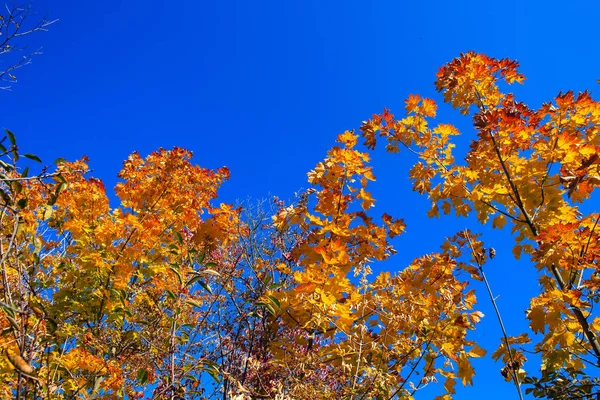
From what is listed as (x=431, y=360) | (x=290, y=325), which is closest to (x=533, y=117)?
(x=431, y=360)

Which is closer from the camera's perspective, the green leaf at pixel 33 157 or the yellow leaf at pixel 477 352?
the green leaf at pixel 33 157

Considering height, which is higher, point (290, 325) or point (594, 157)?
point (594, 157)

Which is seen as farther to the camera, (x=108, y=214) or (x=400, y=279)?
(x=108, y=214)

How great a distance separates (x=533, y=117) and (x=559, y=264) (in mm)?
1122

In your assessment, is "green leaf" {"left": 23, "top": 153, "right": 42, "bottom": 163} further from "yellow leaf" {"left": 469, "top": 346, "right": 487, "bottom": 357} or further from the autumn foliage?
"yellow leaf" {"left": 469, "top": 346, "right": 487, "bottom": 357}

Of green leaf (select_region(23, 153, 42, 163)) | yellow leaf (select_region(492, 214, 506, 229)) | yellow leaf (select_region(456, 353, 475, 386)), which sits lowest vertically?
green leaf (select_region(23, 153, 42, 163))

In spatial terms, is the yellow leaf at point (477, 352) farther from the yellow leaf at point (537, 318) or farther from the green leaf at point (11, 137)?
the green leaf at point (11, 137)

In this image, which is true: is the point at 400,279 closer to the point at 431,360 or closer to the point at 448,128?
the point at 431,360

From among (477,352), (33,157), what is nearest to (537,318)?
(477,352)

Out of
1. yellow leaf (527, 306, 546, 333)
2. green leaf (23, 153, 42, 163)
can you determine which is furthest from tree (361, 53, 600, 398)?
green leaf (23, 153, 42, 163)

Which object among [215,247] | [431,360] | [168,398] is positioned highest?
[215,247]

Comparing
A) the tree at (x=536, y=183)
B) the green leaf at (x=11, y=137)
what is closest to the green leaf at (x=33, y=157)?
the green leaf at (x=11, y=137)

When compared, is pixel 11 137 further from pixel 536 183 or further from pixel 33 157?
pixel 536 183

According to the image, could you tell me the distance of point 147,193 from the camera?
17.6ft
